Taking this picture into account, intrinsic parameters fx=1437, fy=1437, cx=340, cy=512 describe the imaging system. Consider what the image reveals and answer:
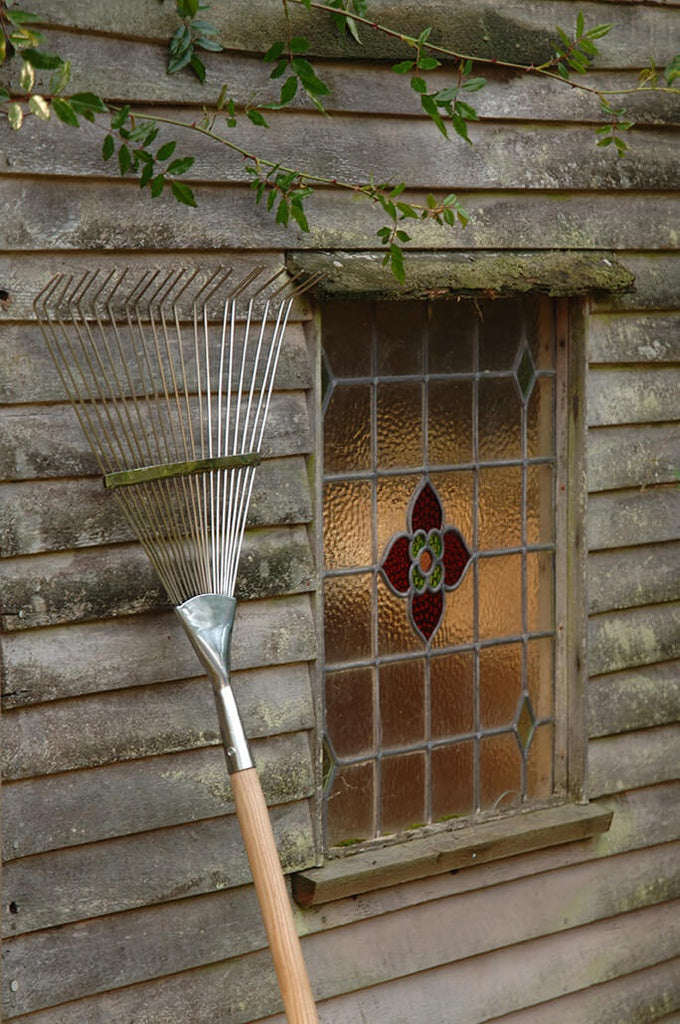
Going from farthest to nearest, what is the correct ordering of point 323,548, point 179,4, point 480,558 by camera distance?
point 480,558 < point 323,548 < point 179,4

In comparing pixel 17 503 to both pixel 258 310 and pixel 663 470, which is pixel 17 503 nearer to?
pixel 258 310

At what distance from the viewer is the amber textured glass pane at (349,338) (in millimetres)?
3127

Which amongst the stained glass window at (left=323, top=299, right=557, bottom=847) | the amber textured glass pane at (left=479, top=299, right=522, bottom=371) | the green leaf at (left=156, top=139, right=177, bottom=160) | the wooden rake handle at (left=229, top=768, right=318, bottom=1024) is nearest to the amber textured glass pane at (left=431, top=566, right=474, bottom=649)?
the stained glass window at (left=323, top=299, right=557, bottom=847)

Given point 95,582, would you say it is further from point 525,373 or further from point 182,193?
point 525,373

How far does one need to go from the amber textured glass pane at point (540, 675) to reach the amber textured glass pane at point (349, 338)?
2.75 feet

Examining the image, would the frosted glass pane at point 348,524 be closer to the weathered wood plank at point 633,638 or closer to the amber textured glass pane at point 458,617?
the amber textured glass pane at point 458,617

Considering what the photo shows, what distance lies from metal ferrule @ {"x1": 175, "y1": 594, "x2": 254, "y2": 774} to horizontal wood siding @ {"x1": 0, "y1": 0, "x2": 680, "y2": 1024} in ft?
0.58

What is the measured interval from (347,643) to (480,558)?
43cm

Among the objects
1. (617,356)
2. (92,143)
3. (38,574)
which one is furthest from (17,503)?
(617,356)

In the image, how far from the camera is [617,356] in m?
3.47

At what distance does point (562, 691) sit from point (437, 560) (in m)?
0.49

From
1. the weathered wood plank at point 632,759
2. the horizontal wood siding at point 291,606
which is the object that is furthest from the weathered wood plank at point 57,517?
the weathered wood plank at point 632,759

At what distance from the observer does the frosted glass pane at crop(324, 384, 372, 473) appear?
315cm

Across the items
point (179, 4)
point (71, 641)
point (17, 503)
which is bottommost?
point (71, 641)
